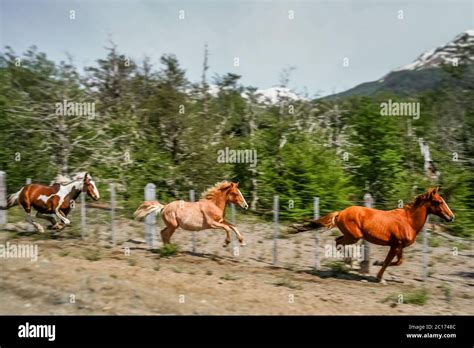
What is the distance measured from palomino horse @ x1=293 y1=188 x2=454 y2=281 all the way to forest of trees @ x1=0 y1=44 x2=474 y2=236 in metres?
5.76

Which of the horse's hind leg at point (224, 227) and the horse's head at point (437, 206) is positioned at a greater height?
the horse's head at point (437, 206)

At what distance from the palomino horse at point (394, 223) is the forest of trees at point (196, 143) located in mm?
5763

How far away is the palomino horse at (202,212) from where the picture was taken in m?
10.4

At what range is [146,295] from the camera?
7559 millimetres

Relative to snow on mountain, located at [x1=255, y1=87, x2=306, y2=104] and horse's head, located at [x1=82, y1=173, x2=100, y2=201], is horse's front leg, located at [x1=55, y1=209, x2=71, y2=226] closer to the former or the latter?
horse's head, located at [x1=82, y1=173, x2=100, y2=201]

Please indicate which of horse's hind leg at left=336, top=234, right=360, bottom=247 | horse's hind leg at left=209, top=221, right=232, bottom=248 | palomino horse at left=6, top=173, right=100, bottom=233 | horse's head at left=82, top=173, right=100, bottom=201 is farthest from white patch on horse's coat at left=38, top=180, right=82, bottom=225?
horse's hind leg at left=336, top=234, right=360, bottom=247

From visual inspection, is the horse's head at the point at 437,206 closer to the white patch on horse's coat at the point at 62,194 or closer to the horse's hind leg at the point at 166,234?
the horse's hind leg at the point at 166,234

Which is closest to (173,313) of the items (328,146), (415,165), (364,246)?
(364,246)

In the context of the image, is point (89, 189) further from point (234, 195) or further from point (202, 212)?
point (234, 195)

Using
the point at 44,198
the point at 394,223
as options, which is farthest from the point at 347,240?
the point at 44,198

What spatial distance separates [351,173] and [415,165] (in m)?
3.64

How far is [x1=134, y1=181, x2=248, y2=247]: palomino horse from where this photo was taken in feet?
34.2

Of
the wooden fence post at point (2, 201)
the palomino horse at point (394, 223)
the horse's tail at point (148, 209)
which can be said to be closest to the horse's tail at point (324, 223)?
the palomino horse at point (394, 223)
